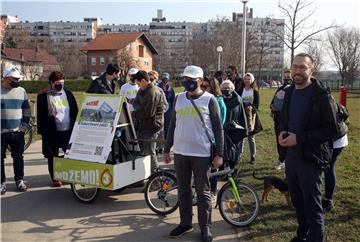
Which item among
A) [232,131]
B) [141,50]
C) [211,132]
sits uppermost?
[141,50]

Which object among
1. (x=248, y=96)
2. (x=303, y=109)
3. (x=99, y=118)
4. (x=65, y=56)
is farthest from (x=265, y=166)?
(x=65, y=56)

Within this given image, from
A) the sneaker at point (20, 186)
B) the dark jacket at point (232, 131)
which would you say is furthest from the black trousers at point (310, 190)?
the sneaker at point (20, 186)

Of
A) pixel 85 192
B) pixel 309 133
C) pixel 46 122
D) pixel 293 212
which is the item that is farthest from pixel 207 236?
pixel 46 122

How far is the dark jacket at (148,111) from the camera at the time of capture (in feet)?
22.1

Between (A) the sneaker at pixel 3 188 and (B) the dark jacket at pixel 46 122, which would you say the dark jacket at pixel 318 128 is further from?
(A) the sneaker at pixel 3 188

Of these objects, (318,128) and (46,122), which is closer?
(318,128)

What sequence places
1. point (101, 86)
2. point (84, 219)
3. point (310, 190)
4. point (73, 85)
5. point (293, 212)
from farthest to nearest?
point (73, 85)
point (101, 86)
point (293, 212)
point (84, 219)
point (310, 190)

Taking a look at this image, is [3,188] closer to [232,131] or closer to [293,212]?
[232,131]

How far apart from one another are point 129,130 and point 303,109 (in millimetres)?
3258

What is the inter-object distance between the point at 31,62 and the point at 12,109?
71.0 metres

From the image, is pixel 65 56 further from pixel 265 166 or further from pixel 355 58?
pixel 265 166

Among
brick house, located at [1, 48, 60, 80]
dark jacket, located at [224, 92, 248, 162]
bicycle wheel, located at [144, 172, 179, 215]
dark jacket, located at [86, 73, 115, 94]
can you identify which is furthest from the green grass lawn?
brick house, located at [1, 48, 60, 80]

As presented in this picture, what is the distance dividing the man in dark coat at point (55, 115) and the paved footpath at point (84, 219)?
2.49 ft

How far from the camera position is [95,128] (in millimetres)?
6270
